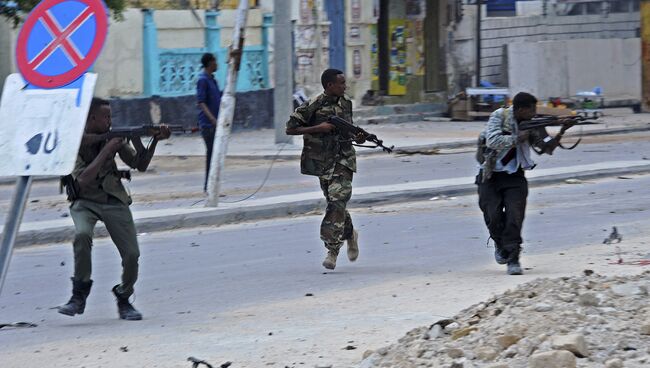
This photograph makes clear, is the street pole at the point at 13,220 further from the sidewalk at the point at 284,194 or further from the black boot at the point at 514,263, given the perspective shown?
the sidewalk at the point at 284,194

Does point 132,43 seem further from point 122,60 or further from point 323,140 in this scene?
point 323,140

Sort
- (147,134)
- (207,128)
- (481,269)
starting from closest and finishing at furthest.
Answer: (147,134) < (481,269) < (207,128)

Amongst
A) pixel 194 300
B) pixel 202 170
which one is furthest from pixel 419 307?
pixel 202 170

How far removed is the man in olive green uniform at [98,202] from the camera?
8.44m

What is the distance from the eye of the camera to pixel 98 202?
→ 8531mm

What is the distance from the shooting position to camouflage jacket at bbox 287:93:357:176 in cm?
1052

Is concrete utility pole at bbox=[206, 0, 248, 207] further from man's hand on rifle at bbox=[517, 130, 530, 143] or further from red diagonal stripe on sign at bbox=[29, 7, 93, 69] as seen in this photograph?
red diagonal stripe on sign at bbox=[29, 7, 93, 69]

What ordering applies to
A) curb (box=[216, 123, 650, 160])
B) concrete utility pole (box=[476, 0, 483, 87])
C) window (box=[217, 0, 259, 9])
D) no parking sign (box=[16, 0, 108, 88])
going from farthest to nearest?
1. concrete utility pole (box=[476, 0, 483, 87])
2. window (box=[217, 0, 259, 9])
3. curb (box=[216, 123, 650, 160])
4. no parking sign (box=[16, 0, 108, 88])

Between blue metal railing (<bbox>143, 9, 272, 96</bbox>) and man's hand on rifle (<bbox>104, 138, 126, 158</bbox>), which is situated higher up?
man's hand on rifle (<bbox>104, 138, 126, 158</bbox>)

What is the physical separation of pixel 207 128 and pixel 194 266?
5.23 metres

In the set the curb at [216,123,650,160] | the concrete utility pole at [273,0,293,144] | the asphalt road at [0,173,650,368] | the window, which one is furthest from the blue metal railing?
the asphalt road at [0,173,650,368]

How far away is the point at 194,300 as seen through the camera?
31.1ft

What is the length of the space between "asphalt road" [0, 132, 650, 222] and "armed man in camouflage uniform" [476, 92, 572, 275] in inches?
234

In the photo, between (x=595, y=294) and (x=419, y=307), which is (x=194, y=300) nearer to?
(x=419, y=307)
